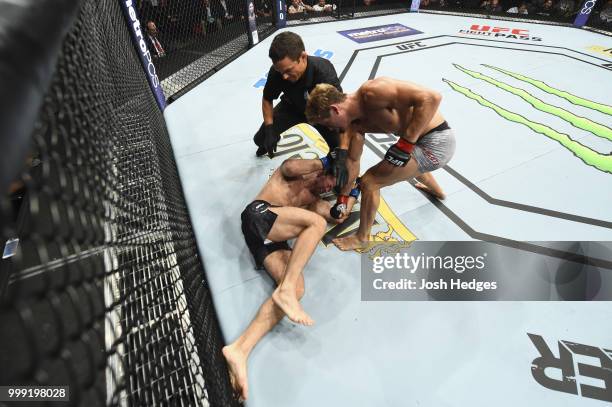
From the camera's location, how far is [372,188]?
7.23 feet

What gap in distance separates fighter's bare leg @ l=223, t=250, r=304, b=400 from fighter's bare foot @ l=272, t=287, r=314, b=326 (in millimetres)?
86

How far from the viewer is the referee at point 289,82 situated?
7.40 ft

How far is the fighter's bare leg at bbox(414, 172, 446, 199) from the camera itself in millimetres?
2627

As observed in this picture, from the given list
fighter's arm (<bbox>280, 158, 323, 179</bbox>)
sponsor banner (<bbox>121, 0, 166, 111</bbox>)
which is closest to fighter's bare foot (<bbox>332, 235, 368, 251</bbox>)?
fighter's arm (<bbox>280, 158, 323, 179</bbox>)

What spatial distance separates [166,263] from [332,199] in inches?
56.3

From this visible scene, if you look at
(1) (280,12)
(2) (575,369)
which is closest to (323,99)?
(2) (575,369)

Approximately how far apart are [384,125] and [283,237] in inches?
41.7

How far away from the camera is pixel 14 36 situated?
488 mm

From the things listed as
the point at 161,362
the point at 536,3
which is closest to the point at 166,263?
the point at 161,362

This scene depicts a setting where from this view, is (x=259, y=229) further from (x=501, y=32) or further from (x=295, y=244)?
(x=501, y=32)

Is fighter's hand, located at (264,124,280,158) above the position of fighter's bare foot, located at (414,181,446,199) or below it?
above

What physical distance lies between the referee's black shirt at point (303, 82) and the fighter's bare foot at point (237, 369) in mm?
2013

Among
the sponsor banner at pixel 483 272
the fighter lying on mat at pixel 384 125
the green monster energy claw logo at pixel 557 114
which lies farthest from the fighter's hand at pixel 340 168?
the green monster energy claw logo at pixel 557 114

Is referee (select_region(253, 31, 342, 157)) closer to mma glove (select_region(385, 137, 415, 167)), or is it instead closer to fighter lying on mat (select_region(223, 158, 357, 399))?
fighter lying on mat (select_region(223, 158, 357, 399))
